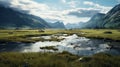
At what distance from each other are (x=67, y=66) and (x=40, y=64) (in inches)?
168

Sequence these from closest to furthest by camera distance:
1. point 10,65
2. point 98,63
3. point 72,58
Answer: point 10,65
point 98,63
point 72,58

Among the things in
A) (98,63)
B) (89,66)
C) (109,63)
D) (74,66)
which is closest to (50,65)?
(74,66)

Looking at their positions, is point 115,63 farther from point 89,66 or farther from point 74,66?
point 74,66

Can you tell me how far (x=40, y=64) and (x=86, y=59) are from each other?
993 cm

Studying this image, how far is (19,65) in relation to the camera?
28.2m

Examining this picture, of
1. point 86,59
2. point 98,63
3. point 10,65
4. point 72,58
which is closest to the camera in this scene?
point 10,65

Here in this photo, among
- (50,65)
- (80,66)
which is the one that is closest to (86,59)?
(80,66)

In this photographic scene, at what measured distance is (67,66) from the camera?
28.1 metres

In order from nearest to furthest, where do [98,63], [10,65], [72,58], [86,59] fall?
1. [10,65]
2. [98,63]
3. [86,59]
4. [72,58]

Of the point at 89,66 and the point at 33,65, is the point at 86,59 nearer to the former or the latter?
the point at 89,66

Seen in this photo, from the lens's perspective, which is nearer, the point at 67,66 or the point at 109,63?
the point at 67,66

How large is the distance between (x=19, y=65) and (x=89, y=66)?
1085 cm

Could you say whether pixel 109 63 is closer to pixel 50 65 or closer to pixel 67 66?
pixel 67 66

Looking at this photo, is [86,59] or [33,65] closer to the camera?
[33,65]
